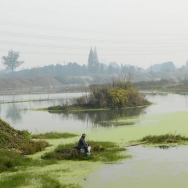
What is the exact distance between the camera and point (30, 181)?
8.48 metres

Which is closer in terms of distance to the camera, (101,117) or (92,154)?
(92,154)

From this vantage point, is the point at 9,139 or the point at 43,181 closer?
the point at 43,181

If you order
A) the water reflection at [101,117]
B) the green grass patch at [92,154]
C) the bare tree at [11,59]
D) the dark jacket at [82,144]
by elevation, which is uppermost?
the bare tree at [11,59]

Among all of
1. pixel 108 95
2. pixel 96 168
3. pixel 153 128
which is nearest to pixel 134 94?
pixel 108 95

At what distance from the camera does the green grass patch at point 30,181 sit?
26.6ft

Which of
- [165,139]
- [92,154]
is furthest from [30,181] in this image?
[165,139]

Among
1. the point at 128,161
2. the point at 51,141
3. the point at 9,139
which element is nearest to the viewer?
the point at 128,161

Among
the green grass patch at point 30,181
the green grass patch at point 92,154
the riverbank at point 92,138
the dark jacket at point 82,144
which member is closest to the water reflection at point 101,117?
the riverbank at point 92,138

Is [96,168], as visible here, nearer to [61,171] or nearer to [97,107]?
[61,171]

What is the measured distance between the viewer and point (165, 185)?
A: 7.99 meters

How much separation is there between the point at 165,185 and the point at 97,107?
21650 millimetres

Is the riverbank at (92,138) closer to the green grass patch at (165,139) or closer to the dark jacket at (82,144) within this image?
the dark jacket at (82,144)

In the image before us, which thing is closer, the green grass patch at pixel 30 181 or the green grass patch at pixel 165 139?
the green grass patch at pixel 30 181

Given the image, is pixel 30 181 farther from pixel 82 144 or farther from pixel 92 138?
pixel 92 138
